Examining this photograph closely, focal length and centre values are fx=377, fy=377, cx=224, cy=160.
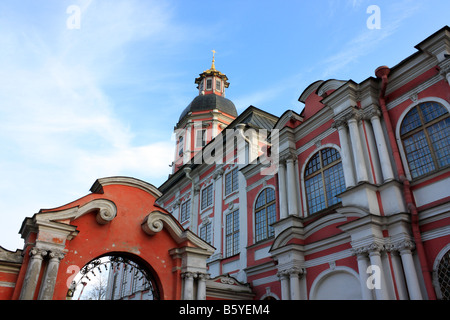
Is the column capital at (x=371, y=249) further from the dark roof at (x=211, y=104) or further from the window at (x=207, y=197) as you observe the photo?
the dark roof at (x=211, y=104)

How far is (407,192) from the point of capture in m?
11.1

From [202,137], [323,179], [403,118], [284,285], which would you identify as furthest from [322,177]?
[202,137]

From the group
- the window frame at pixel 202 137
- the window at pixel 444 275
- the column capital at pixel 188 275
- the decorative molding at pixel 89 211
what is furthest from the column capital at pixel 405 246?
the window frame at pixel 202 137

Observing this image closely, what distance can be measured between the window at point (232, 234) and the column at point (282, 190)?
4364mm

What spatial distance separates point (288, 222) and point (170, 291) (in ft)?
17.5

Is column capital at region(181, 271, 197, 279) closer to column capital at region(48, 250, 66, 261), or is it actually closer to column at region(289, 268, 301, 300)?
column capital at region(48, 250, 66, 261)

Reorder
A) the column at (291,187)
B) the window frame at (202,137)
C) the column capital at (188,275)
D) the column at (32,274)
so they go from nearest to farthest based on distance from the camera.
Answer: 1. the column at (32,274)
2. the column capital at (188,275)
3. the column at (291,187)
4. the window frame at (202,137)

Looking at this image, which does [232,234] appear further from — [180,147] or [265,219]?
[180,147]

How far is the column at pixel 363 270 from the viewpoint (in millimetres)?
10484

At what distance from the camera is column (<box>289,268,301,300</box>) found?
42.3ft

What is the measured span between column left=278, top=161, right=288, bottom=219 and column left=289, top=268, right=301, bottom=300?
231 centimetres

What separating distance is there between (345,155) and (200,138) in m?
20.6
